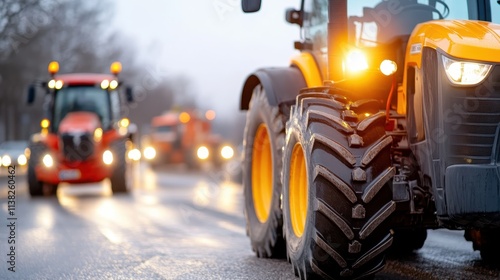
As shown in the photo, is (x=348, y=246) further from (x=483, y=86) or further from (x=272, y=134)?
(x=272, y=134)

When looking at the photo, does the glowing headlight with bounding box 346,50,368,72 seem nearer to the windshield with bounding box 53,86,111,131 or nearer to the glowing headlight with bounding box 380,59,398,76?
the glowing headlight with bounding box 380,59,398,76

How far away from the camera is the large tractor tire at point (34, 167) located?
20078 millimetres

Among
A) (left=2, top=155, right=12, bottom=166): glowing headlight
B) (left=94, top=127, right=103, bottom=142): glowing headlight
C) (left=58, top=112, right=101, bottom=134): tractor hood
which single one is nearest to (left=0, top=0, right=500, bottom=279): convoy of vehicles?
(left=94, top=127, right=103, bottom=142): glowing headlight

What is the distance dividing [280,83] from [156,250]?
80.8 inches

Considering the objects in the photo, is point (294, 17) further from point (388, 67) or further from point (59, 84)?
point (59, 84)

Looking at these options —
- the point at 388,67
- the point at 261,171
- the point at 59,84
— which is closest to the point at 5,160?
the point at 59,84

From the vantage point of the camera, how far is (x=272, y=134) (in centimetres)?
805

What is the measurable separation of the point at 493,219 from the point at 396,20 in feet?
6.73

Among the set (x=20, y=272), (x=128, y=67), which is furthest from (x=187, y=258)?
(x=128, y=67)

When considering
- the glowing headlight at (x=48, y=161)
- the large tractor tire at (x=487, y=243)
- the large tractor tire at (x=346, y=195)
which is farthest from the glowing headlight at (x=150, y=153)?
the large tractor tire at (x=346, y=195)

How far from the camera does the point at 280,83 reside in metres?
8.29

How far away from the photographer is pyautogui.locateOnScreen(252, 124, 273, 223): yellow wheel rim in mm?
8703

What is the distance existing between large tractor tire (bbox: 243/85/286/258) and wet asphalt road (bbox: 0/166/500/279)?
20 cm

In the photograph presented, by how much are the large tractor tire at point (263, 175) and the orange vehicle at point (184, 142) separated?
33.5m
